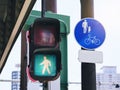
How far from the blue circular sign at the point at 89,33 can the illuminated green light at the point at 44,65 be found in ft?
5.06

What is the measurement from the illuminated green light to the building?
59.5 ft

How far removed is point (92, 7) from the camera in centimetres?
731

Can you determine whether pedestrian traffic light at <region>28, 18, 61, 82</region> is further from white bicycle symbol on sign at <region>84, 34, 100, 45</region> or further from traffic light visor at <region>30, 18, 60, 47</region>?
white bicycle symbol on sign at <region>84, 34, 100, 45</region>

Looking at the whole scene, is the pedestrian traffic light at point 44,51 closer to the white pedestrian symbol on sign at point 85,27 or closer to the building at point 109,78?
the white pedestrian symbol on sign at point 85,27

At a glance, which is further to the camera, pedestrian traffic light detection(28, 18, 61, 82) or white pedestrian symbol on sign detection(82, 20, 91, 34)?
white pedestrian symbol on sign detection(82, 20, 91, 34)

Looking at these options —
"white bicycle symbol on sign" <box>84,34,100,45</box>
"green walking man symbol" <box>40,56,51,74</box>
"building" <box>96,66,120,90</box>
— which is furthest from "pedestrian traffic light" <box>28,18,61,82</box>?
"building" <box>96,66,120,90</box>

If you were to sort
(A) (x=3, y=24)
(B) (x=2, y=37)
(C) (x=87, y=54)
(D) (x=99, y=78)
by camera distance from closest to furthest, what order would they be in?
1. (C) (x=87, y=54)
2. (A) (x=3, y=24)
3. (B) (x=2, y=37)
4. (D) (x=99, y=78)

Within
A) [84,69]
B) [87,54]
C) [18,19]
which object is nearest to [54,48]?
[87,54]

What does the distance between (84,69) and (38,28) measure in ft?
5.82

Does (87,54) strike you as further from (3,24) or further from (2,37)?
(2,37)

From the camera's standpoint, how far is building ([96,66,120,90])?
24378 millimetres

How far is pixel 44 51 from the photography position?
5.36m

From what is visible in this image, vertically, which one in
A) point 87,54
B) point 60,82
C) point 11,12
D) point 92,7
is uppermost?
point 11,12

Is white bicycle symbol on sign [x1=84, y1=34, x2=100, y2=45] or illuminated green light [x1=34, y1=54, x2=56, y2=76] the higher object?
white bicycle symbol on sign [x1=84, y1=34, x2=100, y2=45]
